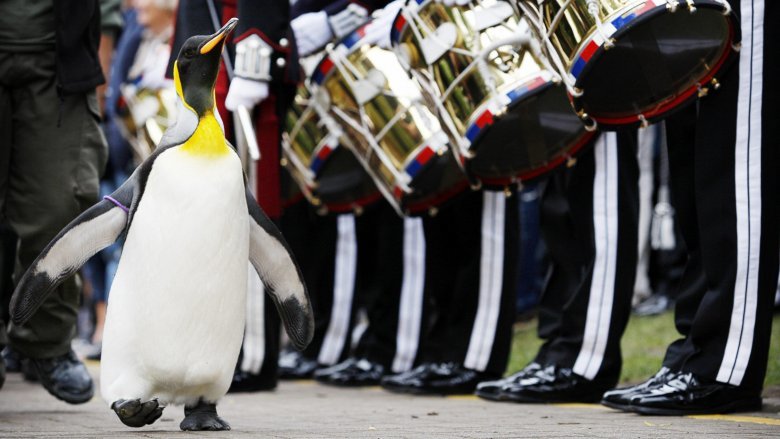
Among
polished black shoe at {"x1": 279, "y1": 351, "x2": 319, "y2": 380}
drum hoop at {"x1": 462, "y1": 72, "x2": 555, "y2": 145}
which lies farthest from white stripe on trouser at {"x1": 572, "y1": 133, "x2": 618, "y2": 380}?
polished black shoe at {"x1": 279, "y1": 351, "x2": 319, "y2": 380}

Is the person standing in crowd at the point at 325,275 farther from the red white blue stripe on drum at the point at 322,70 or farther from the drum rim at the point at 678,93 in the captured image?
the drum rim at the point at 678,93

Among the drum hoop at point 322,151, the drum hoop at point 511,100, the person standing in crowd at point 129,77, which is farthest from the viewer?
→ the person standing in crowd at point 129,77

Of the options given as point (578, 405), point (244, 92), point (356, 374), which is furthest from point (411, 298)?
point (578, 405)

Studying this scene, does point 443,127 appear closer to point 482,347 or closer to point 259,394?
point 482,347

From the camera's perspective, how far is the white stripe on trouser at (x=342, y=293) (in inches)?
251

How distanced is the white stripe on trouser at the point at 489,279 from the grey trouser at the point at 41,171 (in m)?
1.57

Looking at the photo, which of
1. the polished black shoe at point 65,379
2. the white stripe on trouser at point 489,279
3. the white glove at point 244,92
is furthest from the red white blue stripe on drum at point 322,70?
the polished black shoe at point 65,379

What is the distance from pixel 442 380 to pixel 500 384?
569 millimetres

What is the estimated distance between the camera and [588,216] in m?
4.33

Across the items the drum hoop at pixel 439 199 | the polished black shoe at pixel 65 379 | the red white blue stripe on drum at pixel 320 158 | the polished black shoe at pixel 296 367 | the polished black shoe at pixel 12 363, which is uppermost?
the red white blue stripe on drum at pixel 320 158

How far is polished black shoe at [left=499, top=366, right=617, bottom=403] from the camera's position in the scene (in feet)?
13.9

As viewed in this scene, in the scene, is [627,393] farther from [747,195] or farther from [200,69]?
Result: [200,69]

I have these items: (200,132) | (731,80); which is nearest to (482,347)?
(731,80)

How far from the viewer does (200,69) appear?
3.32 metres
